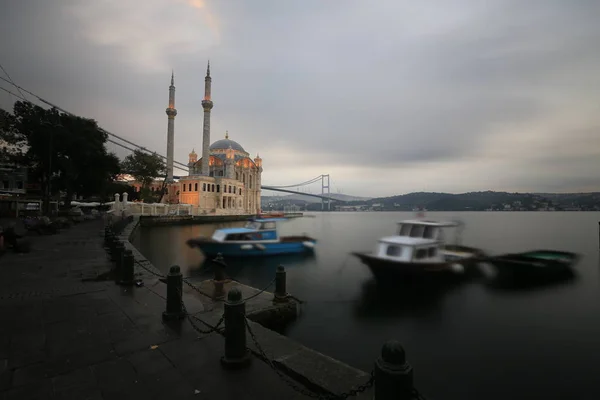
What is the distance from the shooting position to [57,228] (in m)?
23.4

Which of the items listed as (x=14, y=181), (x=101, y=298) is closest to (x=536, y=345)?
(x=101, y=298)

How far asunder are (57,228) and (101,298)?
22.0 m

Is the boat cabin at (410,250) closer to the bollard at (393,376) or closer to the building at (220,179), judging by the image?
the bollard at (393,376)

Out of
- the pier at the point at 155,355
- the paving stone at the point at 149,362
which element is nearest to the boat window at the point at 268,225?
the pier at the point at 155,355

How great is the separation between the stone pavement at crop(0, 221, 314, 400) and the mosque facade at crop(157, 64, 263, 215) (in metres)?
63.7

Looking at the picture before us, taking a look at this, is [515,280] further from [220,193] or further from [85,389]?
[220,193]

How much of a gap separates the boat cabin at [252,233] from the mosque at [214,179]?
49.2 m

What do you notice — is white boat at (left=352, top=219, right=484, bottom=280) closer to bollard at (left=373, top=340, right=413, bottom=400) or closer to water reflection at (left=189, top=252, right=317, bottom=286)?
water reflection at (left=189, top=252, right=317, bottom=286)

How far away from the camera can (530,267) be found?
16.9m

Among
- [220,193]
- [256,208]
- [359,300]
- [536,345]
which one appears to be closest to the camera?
[536,345]

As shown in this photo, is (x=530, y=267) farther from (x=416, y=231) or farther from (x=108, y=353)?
(x=108, y=353)

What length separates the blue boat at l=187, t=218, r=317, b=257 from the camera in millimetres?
19844

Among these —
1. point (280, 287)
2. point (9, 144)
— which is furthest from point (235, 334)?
point (9, 144)

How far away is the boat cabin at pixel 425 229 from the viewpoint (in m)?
15.4
